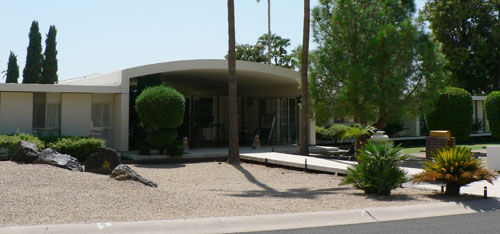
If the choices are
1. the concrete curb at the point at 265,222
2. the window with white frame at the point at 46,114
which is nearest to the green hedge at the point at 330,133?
the window with white frame at the point at 46,114

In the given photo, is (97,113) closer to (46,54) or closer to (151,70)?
(151,70)

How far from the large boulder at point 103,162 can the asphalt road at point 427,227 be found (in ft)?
24.3

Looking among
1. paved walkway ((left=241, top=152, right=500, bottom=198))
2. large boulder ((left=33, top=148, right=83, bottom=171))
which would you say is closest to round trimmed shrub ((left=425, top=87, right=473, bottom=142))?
paved walkway ((left=241, top=152, right=500, bottom=198))

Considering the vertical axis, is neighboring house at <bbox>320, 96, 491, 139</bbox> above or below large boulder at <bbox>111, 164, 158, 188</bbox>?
above

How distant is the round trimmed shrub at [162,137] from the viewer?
17.6 metres

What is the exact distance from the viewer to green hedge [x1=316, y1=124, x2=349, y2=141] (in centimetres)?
2567

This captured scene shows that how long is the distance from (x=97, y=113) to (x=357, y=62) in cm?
1120

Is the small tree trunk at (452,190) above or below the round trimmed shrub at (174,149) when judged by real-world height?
below

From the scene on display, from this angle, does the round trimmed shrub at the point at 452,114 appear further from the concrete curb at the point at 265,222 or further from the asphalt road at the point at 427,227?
the asphalt road at the point at 427,227

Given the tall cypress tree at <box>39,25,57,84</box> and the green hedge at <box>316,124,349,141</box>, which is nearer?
the green hedge at <box>316,124,349,141</box>

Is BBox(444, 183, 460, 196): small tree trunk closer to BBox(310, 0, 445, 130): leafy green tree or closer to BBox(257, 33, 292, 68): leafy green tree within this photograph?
BBox(310, 0, 445, 130): leafy green tree

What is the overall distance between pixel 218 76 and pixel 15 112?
33.6 feet

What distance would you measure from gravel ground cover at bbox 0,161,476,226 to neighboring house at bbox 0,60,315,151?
643cm

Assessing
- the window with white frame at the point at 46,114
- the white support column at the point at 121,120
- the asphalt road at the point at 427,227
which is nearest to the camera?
the asphalt road at the point at 427,227
